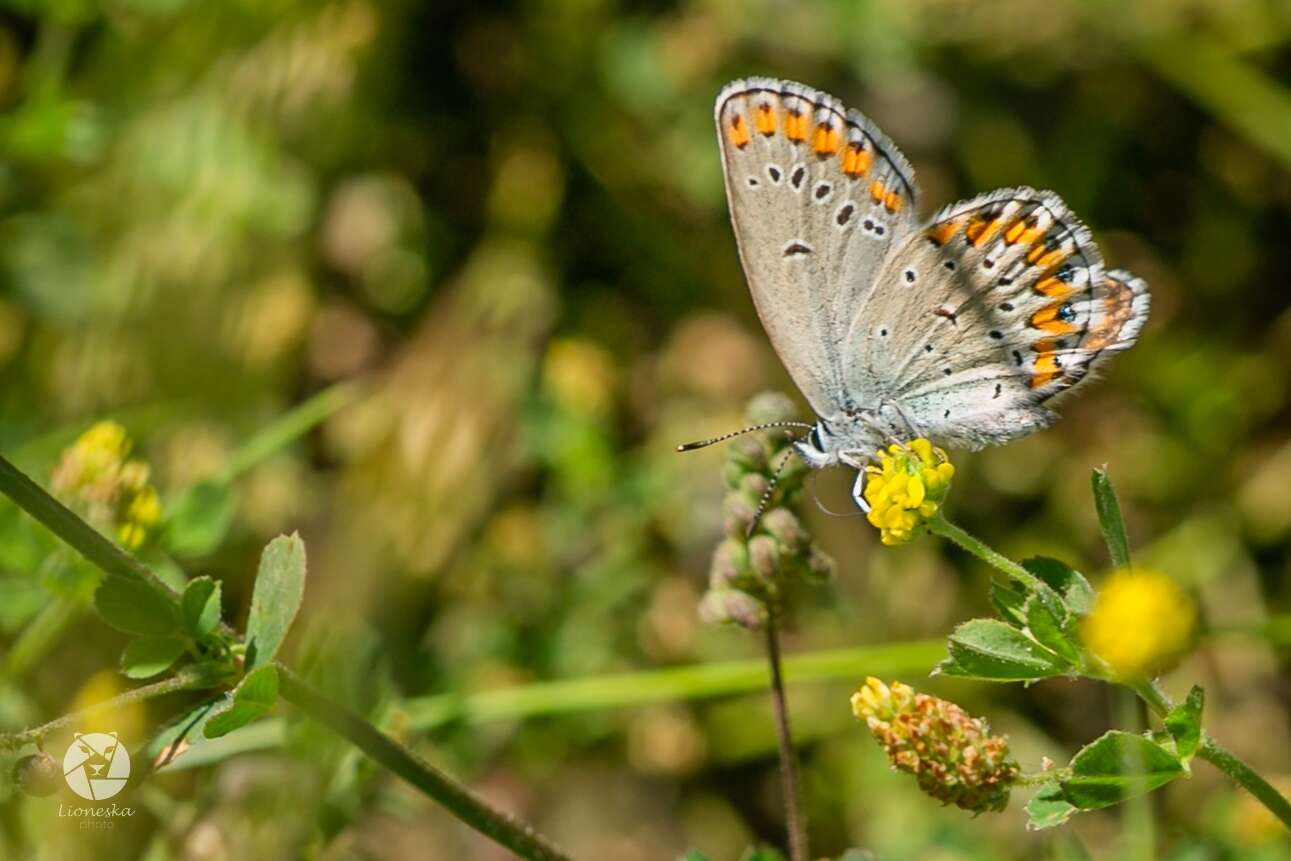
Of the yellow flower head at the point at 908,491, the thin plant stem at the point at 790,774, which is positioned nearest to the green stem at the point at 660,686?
the thin plant stem at the point at 790,774

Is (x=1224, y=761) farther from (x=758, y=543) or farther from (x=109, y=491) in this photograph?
(x=109, y=491)

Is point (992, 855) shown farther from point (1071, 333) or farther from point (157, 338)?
point (157, 338)

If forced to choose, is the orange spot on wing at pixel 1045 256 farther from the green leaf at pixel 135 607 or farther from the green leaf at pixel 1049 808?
the green leaf at pixel 135 607

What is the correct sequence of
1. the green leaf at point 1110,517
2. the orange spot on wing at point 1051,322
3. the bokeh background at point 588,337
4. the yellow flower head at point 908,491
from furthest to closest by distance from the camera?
the bokeh background at point 588,337, the orange spot on wing at point 1051,322, the yellow flower head at point 908,491, the green leaf at point 1110,517

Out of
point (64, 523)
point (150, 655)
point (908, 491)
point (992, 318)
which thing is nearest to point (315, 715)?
point (150, 655)

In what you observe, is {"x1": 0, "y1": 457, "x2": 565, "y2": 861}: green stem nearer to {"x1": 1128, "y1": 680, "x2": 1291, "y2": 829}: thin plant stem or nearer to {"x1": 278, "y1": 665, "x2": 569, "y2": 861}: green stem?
{"x1": 278, "y1": 665, "x2": 569, "y2": 861}: green stem
